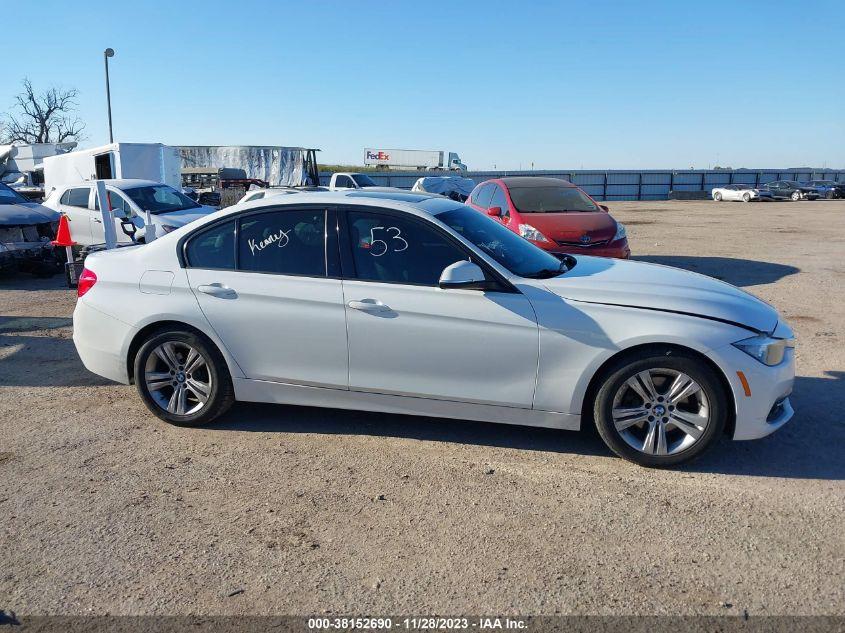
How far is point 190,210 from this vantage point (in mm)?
13859

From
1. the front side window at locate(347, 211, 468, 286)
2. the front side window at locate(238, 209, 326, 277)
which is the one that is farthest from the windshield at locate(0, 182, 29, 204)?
the front side window at locate(347, 211, 468, 286)

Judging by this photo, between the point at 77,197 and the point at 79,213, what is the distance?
427mm

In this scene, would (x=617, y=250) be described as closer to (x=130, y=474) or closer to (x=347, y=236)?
(x=347, y=236)

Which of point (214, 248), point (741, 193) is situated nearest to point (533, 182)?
point (214, 248)

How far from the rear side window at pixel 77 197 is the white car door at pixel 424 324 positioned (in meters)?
10.9

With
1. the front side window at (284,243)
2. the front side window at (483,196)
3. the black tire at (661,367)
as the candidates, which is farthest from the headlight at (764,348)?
the front side window at (483,196)

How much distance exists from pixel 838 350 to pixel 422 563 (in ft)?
18.1

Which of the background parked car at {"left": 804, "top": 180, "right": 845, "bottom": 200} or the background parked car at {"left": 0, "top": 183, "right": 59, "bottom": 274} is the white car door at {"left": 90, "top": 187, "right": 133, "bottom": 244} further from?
the background parked car at {"left": 804, "top": 180, "right": 845, "bottom": 200}

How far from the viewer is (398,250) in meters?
4.74

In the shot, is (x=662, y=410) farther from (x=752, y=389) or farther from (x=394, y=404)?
(x=394, y=404)

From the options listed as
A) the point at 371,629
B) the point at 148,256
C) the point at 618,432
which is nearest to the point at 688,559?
the point at 618,432

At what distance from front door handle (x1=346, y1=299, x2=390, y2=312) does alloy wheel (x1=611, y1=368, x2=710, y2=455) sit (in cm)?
156

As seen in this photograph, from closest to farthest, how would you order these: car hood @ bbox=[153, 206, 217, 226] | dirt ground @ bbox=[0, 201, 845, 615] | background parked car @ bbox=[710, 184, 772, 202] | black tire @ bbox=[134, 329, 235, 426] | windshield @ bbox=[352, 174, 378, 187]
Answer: dirt ground @ bbox=[0, 201, 845, 615], black tire @ bbox=[134, 329, 235, 426], car hood @ bbox=[153, 206, 217, 226], windshield @ bbox=[352, 174, 378, 187], background parked car @ bbox=[710, 184, 772, 202]

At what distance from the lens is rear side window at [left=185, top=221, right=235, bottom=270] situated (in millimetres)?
5066
